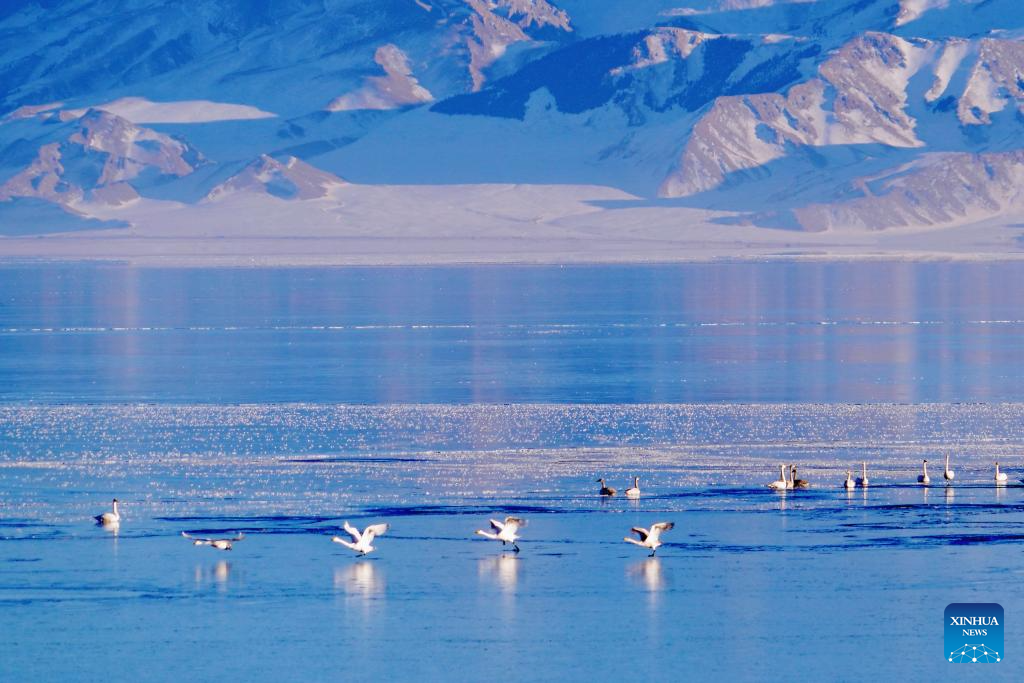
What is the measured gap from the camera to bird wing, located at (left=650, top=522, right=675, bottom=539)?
88.4 ft

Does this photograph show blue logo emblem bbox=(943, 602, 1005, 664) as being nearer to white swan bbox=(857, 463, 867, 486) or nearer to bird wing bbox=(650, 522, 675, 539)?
bird wing bbox=(650, 522, 675, 539)

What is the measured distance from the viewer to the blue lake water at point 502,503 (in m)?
23.2

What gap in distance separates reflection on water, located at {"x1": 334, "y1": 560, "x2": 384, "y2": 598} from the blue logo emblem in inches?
233

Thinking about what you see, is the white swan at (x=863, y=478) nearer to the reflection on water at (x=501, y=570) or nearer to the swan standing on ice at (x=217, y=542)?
the reflection on water at (x=501, y=570)

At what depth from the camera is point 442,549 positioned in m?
27.5

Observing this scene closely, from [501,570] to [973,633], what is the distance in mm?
5665

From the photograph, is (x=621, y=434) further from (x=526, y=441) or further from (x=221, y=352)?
(x=221, y=352)

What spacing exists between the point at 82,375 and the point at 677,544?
24962 mm

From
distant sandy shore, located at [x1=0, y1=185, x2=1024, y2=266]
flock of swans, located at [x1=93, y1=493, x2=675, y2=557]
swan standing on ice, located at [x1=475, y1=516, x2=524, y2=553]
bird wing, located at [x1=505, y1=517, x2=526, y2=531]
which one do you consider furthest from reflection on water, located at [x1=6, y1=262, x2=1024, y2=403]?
distant sandy shore, located at [x1=0, y1=185, x2=1024, y2=266]

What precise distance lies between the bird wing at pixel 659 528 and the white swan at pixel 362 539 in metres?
3.01

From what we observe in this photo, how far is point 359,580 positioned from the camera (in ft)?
84.7

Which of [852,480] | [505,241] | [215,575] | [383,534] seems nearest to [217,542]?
[215,575]

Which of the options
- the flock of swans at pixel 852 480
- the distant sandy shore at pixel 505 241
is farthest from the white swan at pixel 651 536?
the distant sandy shore at pixel 505 241

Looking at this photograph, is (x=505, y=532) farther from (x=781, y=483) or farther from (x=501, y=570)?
(x=781, y=483)
